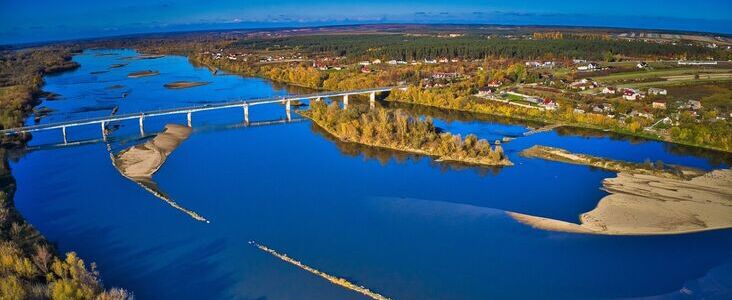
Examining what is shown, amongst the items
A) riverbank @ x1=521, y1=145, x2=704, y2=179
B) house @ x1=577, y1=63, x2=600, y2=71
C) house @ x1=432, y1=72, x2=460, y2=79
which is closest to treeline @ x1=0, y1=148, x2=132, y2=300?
riverbank @ x1=521, y1=145, x2=704, y2=179

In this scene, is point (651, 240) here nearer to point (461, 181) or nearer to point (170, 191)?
point (461, 181)

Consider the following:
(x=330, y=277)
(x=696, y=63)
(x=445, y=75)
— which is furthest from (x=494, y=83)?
(x=330, y=277)

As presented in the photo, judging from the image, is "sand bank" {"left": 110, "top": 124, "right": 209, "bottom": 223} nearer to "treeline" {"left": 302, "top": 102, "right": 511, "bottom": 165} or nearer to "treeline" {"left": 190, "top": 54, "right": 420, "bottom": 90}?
"treeline" {"left": 302, "top": 102, "right": 511, "bottom": 165}

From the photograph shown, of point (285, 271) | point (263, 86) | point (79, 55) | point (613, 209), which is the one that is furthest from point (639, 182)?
point (79, 55)

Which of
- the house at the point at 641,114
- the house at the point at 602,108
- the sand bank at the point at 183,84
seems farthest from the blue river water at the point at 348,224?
the sand bank at the point at 183,84

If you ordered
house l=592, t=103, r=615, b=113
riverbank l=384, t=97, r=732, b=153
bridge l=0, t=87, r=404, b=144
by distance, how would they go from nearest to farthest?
riverbank l=384, t=97, r=732, b=153 → bridge l=0, t=87, r=404, b=144 → house l=592, t=103, r=615, b=113

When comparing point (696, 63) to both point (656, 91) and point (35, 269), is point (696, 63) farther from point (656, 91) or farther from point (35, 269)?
point (35, 269)
